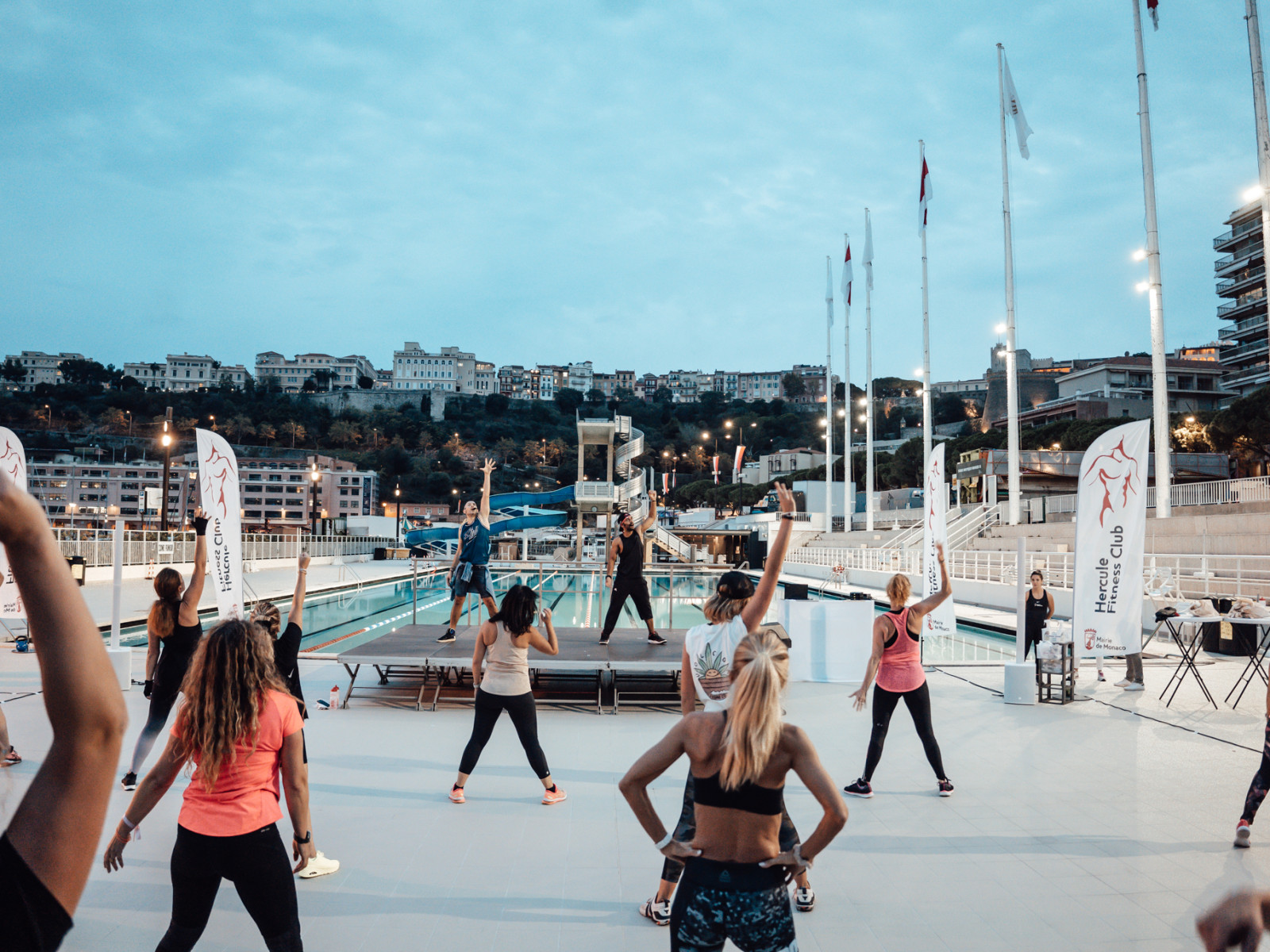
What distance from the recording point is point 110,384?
483 feet

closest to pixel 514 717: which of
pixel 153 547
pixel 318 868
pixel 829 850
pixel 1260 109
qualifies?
pixel 318 868

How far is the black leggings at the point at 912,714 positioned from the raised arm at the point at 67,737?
5.39 m

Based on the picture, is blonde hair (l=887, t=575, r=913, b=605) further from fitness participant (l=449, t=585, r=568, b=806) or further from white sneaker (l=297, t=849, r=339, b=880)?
white sneaker (l=297, t=849, r=339, b=880)

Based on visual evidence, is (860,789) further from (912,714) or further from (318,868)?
(318,868)

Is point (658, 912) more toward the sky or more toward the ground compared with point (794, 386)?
more toward the ground

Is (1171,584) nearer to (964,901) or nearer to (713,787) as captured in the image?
(964,901)

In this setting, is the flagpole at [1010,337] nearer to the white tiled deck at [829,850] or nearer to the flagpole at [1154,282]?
the flagpole at [1154,282]

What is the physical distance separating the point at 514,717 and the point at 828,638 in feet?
23.0

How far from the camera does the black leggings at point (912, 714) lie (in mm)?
5711

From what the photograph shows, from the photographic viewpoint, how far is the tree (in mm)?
179250

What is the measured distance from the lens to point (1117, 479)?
28.1 ft

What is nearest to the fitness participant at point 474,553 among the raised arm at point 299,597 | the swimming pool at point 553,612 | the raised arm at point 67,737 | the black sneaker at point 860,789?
the swimming pool at point 553,612

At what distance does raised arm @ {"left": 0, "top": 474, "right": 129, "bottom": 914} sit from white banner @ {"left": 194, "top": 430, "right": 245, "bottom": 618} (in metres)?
7.66

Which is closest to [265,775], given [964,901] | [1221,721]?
[964,901]
